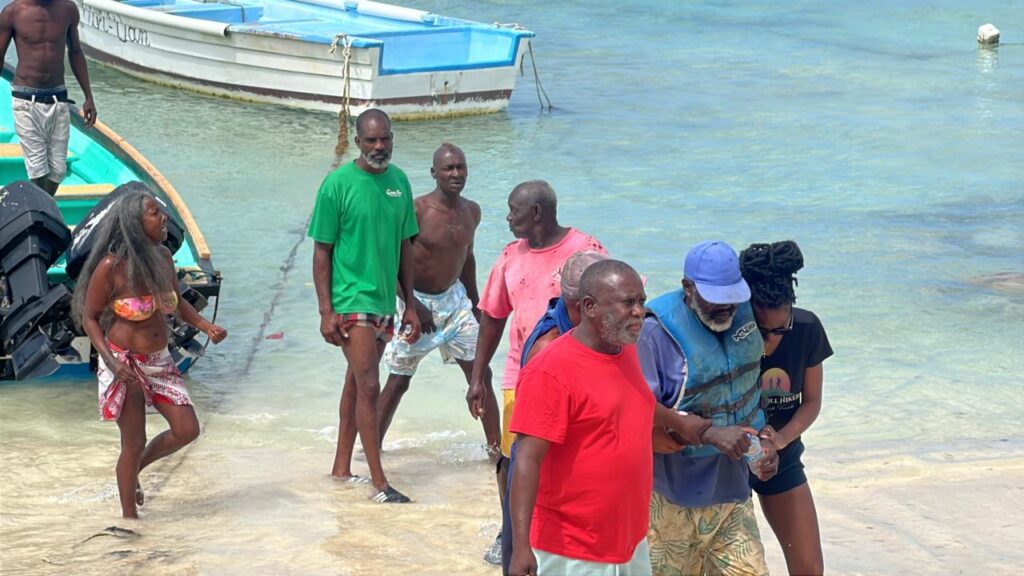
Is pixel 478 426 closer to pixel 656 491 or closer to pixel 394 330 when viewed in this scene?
pixel 394 330

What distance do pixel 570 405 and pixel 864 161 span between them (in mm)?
13548

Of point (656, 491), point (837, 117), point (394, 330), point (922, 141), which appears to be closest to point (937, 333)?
point (394, 330)

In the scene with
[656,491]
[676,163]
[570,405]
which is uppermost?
[570,405]

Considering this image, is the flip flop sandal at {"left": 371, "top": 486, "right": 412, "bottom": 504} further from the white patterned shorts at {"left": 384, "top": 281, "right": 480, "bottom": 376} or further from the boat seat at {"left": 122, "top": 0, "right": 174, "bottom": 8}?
the boat seat at {"left": 122, "top": 0, "right": 174, "bottom": 8}

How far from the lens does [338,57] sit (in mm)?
18250

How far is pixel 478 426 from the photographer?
8.09m

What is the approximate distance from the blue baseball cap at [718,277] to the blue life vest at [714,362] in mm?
135

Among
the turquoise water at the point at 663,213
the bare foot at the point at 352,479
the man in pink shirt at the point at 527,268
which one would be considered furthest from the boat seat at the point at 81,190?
the man in pink shirt at the point at 527,268

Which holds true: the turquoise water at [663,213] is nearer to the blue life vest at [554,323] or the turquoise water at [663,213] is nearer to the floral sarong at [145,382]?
the floral sarong at [145,382]

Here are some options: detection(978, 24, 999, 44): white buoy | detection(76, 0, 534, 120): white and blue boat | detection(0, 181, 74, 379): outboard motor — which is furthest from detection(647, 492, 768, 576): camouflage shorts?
detection(978, 24, 999, 44): white buoy

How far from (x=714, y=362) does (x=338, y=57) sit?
47.8ft

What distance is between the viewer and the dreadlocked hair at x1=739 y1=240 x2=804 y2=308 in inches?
180

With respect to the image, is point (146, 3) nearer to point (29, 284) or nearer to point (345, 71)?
point (345, 71)

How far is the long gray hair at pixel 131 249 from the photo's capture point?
19.2 feet
